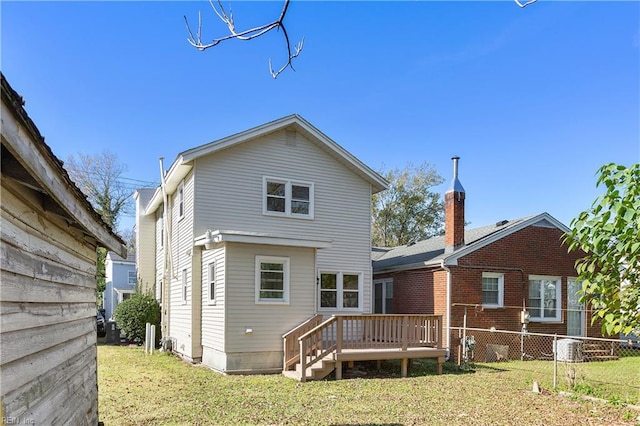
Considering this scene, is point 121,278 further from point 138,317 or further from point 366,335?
point 366,335

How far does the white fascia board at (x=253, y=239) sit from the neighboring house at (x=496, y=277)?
491cm

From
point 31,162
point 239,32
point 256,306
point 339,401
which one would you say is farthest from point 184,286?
point 31,162

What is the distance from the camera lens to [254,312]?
38.8ft

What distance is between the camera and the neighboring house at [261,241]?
11805 millimetres

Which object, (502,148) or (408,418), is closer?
(408,418)

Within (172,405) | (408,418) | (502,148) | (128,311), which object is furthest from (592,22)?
(128,311)

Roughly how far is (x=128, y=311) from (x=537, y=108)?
16.0 meters

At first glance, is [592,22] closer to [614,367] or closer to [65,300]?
[65,300]

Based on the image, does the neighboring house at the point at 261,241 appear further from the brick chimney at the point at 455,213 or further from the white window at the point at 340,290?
the brick chimney at the point at 455,213

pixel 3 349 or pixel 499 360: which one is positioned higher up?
pixel 3 349

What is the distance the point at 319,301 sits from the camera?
14352mm

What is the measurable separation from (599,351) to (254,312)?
12339mm

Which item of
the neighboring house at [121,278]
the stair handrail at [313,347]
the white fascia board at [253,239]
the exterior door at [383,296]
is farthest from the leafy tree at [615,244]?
the neighboring house at [121,278]

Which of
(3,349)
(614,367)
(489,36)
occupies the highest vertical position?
(489,36)
